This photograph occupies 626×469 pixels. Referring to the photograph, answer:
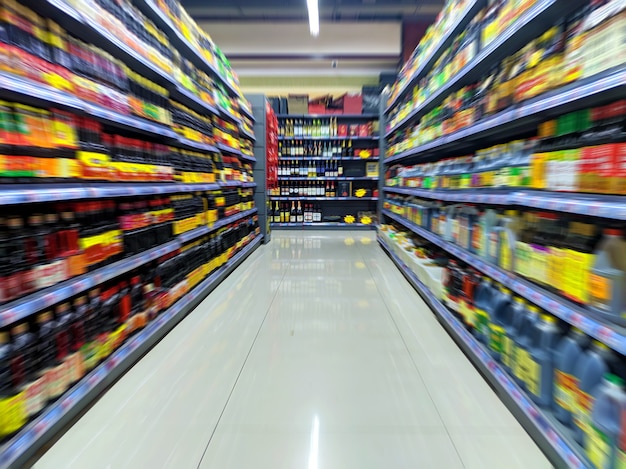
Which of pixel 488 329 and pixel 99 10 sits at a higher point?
pixel 99 10

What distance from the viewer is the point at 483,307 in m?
2.06

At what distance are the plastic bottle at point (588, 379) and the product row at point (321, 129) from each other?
7340mm

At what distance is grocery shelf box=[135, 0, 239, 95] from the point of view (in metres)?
2.43

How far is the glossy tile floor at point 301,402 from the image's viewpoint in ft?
4.54

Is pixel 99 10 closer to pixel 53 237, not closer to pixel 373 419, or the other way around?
pixel 53 237

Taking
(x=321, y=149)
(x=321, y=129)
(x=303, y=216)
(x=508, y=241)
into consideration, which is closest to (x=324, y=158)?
(x=321, y=149)

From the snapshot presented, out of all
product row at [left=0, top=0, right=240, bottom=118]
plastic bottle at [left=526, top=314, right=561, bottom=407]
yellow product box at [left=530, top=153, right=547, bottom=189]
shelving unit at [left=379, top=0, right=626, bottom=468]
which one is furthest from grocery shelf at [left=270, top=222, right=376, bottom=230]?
plastic bottle at [left=526, top=314, right=561, bottom=407]

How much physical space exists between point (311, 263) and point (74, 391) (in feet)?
→ 11.1

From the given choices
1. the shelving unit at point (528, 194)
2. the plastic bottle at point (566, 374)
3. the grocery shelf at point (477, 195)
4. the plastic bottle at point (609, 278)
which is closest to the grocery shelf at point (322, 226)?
the shelving unit at point (528, 194)

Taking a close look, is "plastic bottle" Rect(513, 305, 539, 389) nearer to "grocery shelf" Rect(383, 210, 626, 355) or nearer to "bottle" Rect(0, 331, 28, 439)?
"grocery shelf" Rect(383, 210, 626, 355)

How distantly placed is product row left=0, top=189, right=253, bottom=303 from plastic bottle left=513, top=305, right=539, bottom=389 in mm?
2029

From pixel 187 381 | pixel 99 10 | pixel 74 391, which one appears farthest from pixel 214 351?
pixel 99 10

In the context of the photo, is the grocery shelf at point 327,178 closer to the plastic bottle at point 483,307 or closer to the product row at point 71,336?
the product row at point 71,336

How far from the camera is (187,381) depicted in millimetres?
1902
